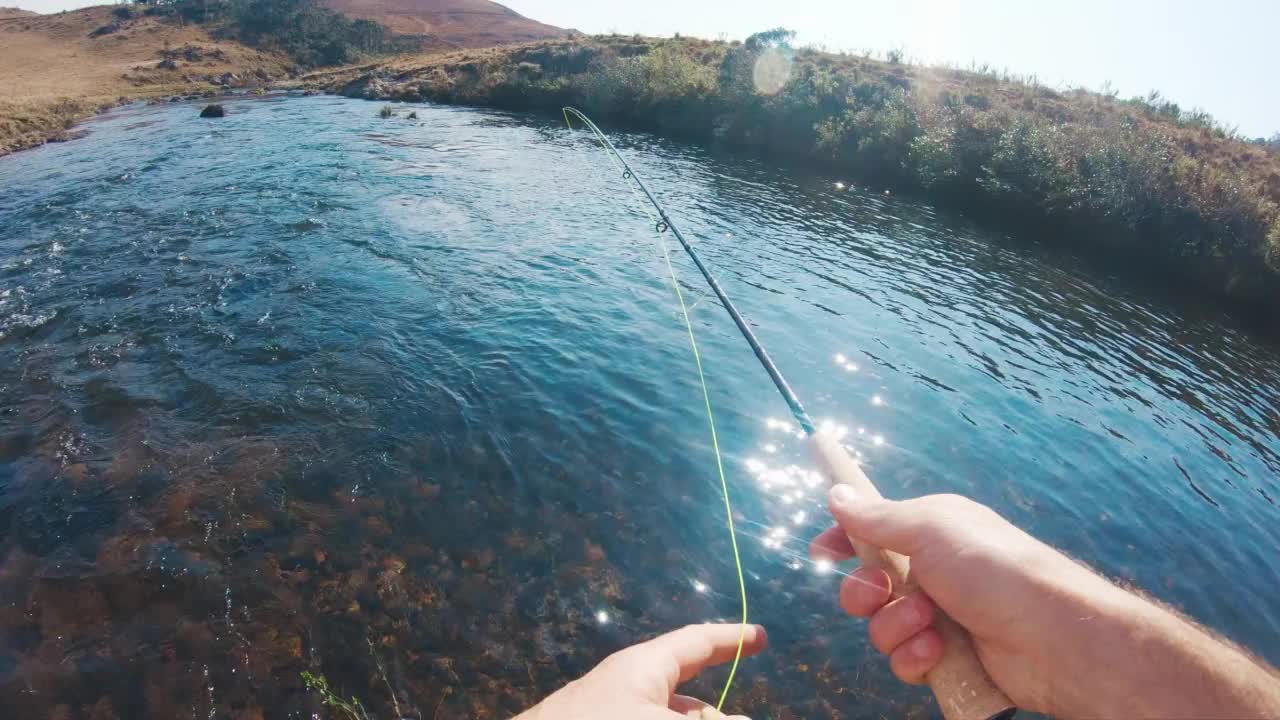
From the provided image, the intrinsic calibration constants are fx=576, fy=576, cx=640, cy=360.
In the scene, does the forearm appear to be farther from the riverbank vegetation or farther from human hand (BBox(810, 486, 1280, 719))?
the riverbank vegetation

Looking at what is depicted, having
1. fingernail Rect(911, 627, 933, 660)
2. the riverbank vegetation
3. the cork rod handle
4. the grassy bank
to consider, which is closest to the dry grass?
the riverbank vegetation

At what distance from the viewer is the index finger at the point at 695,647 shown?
224cm

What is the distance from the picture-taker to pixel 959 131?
28.1 meters

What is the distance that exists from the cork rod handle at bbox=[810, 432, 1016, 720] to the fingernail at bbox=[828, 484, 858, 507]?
182 mm

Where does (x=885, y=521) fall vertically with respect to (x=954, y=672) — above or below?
above

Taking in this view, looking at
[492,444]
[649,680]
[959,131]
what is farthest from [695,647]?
[959,131]

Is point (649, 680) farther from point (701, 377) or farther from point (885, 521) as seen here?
point (701, 377)

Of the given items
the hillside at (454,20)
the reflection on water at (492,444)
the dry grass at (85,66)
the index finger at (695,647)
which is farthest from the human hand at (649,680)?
the hillside at (454,20)

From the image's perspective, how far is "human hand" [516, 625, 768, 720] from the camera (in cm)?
190

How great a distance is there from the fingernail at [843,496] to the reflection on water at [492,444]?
3.48 metres

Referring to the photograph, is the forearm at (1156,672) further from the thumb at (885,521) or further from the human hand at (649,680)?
the human hand at (649,680)

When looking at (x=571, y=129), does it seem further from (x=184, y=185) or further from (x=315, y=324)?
(x=315, y=324)

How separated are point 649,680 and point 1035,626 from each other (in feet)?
4.50

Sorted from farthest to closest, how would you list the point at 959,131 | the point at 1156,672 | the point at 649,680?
the point at 959,131, the point at 649,680, the point at 1156,672
